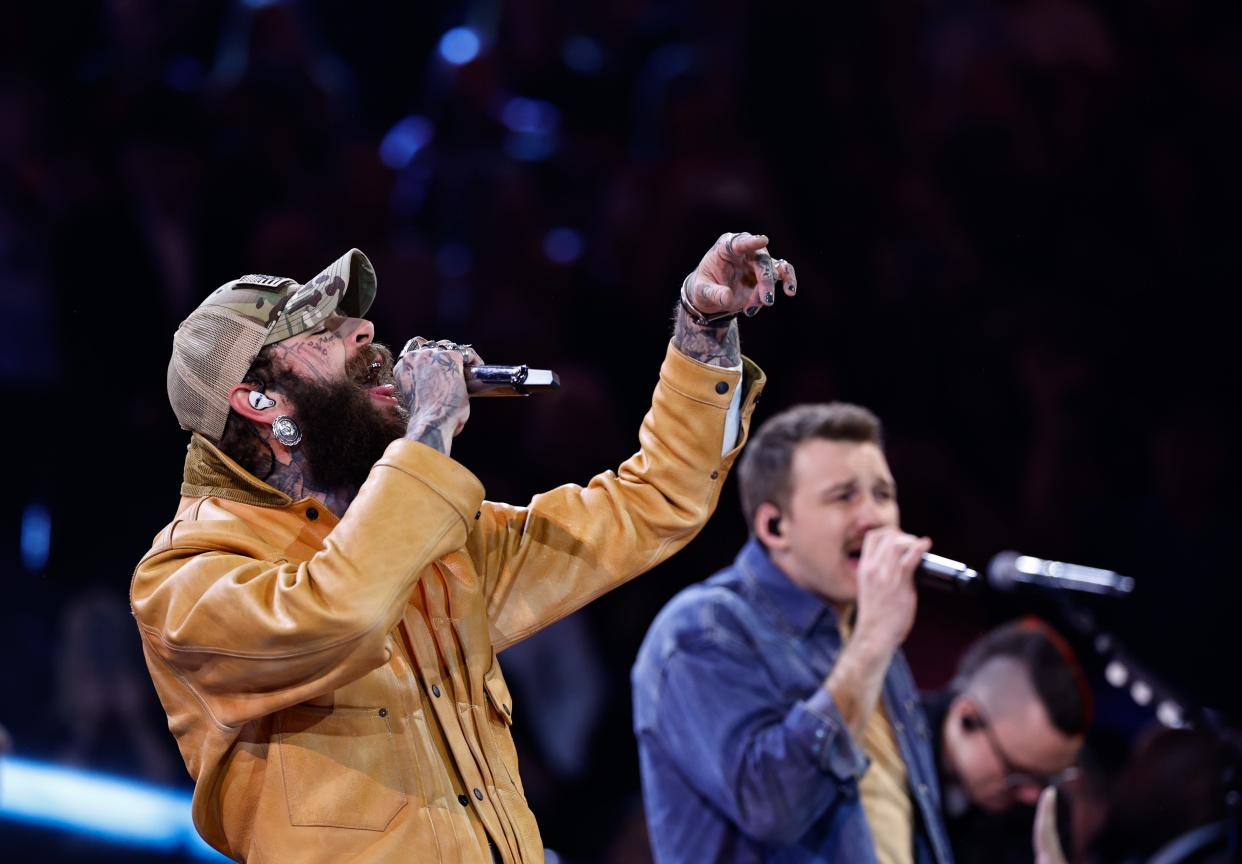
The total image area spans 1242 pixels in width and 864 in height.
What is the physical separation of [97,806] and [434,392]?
3.59 meters

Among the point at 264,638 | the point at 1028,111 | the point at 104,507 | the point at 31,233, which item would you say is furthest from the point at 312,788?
the point at 1028,111

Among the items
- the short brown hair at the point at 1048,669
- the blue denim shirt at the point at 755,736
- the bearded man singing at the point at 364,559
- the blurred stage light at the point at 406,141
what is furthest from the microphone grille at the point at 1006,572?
the blurred stage light at the point at 406,141

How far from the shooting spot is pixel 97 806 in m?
4.82

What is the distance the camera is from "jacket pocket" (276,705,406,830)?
6.14 feet

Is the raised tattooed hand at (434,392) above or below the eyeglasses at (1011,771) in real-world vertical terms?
above

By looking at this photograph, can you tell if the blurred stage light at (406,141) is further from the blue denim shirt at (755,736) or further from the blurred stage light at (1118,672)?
the blurred stage light at (1118,672)

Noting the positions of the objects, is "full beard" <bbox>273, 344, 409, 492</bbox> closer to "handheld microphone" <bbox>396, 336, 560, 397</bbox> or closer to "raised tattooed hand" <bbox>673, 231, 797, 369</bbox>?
"handheld microphone" <bbox>396, 336, 560, 397</bbox>

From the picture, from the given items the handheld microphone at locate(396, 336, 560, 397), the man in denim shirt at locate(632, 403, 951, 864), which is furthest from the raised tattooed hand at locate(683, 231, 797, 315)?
the man in denim shirt at locate(632, 403, 951, 864)

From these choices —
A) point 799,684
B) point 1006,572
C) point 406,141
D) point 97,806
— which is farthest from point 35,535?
point 1006,572

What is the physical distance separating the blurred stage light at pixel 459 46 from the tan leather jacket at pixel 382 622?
3.76 metres

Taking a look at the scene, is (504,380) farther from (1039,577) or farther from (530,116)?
(530,116)

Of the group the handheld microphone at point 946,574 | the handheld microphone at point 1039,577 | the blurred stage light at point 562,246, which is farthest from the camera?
the blurred stage light at point 562,246

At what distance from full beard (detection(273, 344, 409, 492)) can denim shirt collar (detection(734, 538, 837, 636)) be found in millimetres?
1197

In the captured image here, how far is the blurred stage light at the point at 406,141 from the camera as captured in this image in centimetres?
568
